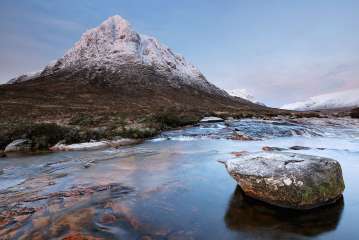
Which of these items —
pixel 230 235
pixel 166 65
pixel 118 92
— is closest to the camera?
pixel 230 235

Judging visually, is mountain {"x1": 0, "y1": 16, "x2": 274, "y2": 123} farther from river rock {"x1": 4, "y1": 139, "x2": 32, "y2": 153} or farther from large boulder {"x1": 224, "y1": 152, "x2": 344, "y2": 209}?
large boulder {"x1": 224, "y1": 152, "x2": 344, "y2": 209}

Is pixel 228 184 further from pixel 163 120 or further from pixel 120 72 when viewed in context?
pixel 120 72

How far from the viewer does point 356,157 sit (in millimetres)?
11953

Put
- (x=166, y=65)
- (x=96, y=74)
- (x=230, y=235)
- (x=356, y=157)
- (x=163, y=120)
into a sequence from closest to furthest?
(x=230, y=235), (x=356, y=157), (x=163, y=120), (x=96, y=74), (x=166, y=65)

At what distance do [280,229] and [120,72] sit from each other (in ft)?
448

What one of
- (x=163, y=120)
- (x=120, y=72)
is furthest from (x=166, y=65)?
(x=163, y=120)

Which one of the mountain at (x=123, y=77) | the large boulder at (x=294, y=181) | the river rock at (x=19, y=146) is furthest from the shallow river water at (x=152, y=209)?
the mountain at (x=123, y=77)

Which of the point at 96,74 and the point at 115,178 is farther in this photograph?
the point at 96,74

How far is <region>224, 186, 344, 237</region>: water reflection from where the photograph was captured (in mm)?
5227

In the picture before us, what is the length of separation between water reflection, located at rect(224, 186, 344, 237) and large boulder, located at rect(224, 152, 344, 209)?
0.20m

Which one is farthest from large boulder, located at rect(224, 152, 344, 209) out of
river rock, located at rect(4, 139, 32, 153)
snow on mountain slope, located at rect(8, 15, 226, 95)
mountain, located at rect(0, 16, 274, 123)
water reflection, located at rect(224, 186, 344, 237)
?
snow on mountain slope, located at rect(8, 15, 226, 95)

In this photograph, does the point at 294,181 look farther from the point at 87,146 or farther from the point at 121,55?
the point at 121,55

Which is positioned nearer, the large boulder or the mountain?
the large boulder

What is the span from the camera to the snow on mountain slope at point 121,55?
484 feet
